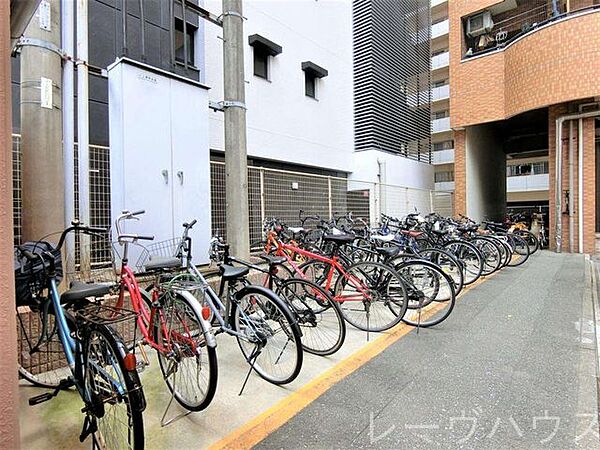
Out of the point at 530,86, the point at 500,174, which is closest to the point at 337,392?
the point at 530,86

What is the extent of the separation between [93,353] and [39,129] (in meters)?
2.17

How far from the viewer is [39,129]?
303 cm

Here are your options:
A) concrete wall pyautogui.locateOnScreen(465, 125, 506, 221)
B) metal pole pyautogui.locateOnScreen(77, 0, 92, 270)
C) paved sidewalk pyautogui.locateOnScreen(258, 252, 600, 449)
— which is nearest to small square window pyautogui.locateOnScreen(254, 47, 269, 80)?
metal pole pyautogui.locateOnScreen(77, 0, 92, 270)

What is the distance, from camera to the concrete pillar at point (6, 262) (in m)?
1.23

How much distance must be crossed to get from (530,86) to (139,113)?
9.48 m

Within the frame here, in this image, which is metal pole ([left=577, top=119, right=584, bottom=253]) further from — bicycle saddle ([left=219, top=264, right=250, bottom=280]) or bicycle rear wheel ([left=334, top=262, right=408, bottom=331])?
bicycle saddle ([left=219, top=264, right=250, bottom=280])

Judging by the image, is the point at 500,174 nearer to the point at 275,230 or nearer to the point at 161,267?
the point at 275,230

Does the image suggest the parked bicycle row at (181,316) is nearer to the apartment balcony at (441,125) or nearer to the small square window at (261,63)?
the small square window at (261,63)

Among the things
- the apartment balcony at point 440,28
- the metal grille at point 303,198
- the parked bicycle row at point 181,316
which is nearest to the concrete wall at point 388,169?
the metal grille at point 303,198

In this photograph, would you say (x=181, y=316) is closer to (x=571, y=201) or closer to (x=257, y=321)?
(x=257, y=321)

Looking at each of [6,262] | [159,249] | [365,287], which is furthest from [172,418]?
[159,249]

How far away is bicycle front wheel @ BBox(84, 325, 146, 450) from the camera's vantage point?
5.34ft

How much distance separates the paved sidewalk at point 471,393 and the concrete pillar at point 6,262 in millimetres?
1234

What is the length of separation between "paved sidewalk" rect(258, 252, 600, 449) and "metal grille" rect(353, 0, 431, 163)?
919cm
